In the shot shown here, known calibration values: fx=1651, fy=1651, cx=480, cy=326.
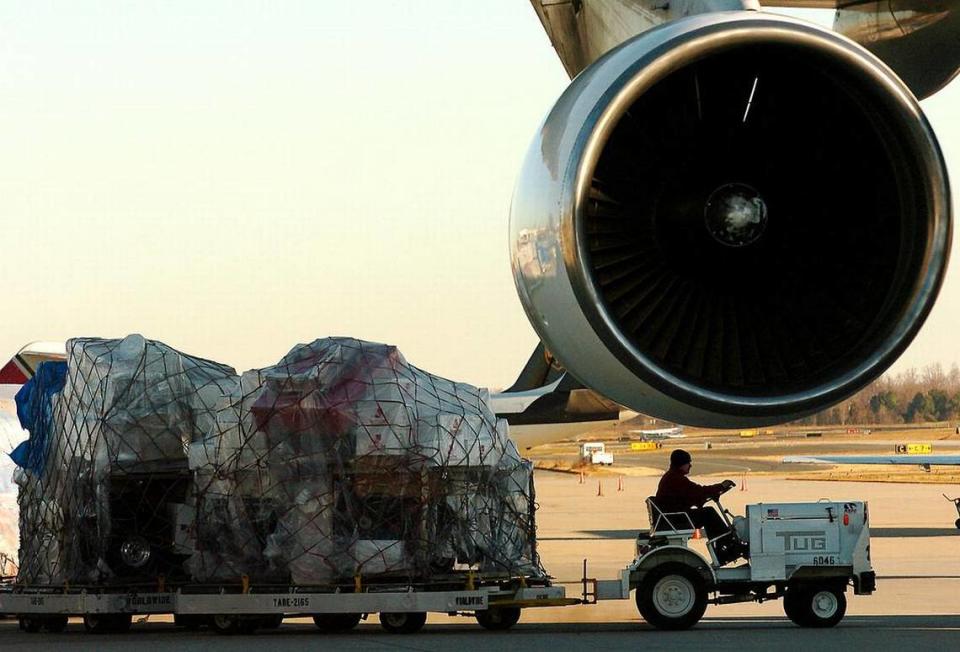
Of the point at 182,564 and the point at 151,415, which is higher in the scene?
the point at 151,415

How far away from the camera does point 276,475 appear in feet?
45.1

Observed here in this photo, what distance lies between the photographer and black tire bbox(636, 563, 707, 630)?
13.5 meters

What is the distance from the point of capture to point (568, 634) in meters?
13.1

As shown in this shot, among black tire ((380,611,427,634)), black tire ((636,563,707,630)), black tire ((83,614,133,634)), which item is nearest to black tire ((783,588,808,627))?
black tire ((636,563,707,630))

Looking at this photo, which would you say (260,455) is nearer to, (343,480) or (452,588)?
(343,480)

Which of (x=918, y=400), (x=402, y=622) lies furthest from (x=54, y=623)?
(x=918, y=400)

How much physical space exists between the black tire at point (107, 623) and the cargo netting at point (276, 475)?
0.56 metres

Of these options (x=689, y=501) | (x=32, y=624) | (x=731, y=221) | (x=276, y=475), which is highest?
(x=731, y=221)

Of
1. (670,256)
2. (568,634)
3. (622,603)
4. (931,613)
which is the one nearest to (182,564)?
(568,634)

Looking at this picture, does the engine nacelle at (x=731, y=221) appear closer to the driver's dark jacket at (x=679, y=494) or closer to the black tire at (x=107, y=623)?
the driver's dark jacket at (x=679, y=494)

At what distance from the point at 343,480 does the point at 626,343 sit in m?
8.03

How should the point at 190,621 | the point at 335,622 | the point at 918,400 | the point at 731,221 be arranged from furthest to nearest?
the point at 918,400 → the point at 190,621 → the point at 335,622 → the point at 731,221

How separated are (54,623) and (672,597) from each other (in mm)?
5777

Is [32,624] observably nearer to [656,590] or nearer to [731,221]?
[656,590]
